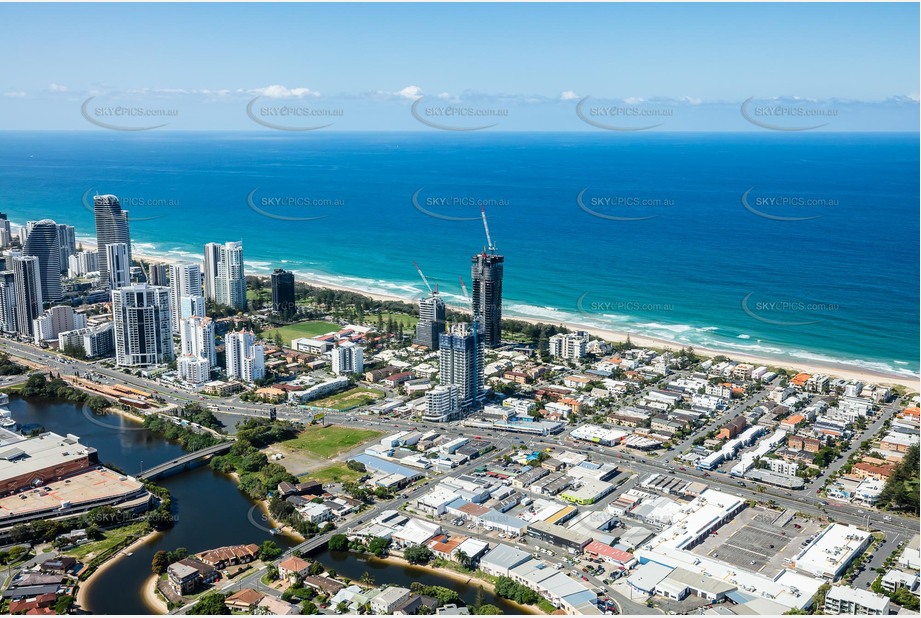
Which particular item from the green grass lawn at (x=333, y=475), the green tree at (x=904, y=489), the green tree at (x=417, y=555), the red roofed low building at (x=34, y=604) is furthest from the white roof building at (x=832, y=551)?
the red roofed low building at (x=34, y=604)

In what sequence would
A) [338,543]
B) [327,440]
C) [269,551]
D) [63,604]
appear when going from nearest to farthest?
[63,604]
[269,551]
[338,543]
[327,440]

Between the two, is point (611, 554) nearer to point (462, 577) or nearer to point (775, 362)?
point (462, 577)

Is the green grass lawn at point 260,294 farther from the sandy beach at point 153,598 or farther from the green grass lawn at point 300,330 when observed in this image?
the sandy beach at point 153,598

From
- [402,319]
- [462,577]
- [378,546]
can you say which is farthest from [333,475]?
[402,319]

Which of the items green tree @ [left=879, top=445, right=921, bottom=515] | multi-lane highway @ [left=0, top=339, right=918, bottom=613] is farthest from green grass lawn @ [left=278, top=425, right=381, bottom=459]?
green tree @ [left=879, top=445, right=921, bottom=515]

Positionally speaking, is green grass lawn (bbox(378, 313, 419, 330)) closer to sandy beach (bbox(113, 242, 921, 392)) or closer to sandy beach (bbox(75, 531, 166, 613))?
sandy beach (bbox(113, 242, 921, 392))
